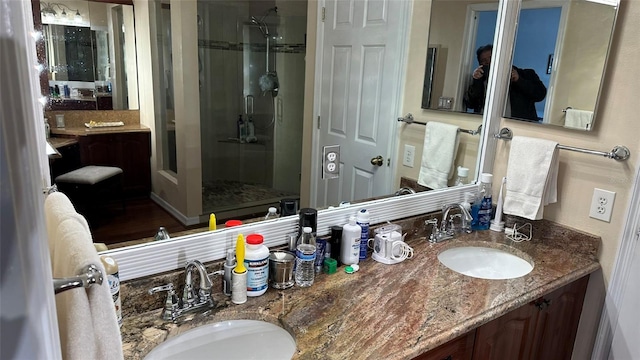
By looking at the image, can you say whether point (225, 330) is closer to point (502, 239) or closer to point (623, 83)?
point (502, 239)

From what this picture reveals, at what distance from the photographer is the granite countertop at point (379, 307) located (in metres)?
1.10

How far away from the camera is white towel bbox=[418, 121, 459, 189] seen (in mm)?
2020

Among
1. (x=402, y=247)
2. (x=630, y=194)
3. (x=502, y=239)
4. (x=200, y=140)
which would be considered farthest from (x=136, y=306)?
(x=630, y=194)

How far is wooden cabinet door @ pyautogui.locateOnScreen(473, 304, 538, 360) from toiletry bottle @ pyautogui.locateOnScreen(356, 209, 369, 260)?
468 mm

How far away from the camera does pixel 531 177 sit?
5.98 feet

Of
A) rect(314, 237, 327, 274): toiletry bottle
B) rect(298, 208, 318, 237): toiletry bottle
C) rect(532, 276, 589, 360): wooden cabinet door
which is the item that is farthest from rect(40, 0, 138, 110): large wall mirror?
rect(532, 276, 589, 360): wooden cabinet door

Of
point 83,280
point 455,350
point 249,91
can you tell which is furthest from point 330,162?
point 83,280

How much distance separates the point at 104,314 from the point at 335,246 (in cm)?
98

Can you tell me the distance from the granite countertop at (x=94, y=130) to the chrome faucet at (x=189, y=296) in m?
0.44

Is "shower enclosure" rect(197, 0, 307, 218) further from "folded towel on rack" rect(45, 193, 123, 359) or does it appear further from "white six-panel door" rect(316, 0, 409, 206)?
"folded towel on rack" rect(45, 193, 123, 359)

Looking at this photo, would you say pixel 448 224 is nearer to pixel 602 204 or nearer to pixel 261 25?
pixel 602 204

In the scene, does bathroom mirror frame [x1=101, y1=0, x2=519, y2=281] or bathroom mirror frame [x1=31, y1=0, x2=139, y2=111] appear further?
bathroom mirror frame [x1=101, y1=0, x2=519, y2=281]

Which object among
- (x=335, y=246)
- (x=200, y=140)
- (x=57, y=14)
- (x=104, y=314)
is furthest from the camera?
(x=200, y=140)

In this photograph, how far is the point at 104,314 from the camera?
62cm
